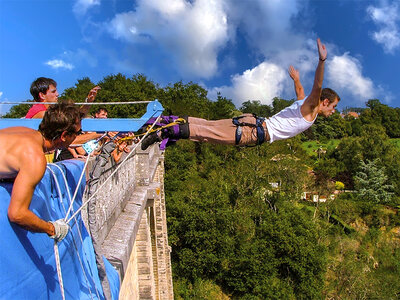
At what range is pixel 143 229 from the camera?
7.87 meters

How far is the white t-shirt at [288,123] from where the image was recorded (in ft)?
15.2

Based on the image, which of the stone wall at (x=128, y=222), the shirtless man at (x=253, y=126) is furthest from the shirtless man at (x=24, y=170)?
the shirtless man at (x=253, y=126)

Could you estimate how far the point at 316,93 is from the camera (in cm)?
432

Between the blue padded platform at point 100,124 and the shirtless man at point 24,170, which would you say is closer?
the shirtless man at point 24,170

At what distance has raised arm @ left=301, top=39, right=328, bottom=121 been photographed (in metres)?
4.04

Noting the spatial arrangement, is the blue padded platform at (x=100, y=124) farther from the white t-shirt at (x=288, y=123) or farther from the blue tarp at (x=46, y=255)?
the white t-shirt at (x=288, y=123)

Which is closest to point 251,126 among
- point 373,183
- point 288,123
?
point 288,123

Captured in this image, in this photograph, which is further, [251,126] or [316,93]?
[251,126]

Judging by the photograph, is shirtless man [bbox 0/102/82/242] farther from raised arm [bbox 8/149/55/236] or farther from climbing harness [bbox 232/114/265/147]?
climbing harness [bbox 232/114/265/147]

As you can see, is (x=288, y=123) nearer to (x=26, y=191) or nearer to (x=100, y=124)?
(x=100, y=124)

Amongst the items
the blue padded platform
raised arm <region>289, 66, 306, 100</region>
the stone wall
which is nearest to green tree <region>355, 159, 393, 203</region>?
the stone wall

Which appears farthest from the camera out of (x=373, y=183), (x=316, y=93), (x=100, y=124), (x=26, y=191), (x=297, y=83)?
(x=373, y=183)

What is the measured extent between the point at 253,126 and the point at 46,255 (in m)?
3.20

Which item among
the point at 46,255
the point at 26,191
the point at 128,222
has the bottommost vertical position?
the point at 128,222
